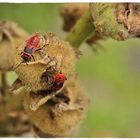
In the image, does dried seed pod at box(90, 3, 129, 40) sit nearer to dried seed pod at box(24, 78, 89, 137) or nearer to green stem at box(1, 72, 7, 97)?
dried seed pod at box(24, 78, 89, 137)

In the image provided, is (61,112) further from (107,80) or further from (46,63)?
(107,80)

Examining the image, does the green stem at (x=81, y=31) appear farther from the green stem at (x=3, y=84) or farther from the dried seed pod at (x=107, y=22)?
the green stem at (x=3, y=84)

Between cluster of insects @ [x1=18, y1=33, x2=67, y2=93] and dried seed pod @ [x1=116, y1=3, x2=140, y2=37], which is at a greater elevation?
dried seed pod @ [x1=116, y1=3, x2=140, y2=37]

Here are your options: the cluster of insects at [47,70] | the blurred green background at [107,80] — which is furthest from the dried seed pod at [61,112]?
the blurred green background at [107,80]

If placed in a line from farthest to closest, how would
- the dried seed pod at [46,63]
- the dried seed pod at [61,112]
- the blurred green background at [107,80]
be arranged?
the blurred green background at [107,80]
the dried seed pod at [61,112]
the dried seed pod at [46,63]

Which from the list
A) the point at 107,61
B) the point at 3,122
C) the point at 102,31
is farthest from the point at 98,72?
the point at 102,31

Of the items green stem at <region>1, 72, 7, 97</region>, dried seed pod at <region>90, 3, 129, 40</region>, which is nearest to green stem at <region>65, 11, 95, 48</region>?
dried seed pod at <region>90, 3, 129, 40</region>

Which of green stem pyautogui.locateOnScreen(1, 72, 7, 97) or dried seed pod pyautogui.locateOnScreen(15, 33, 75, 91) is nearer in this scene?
dried seed pod pyautogui.locateOnScreen(15, 33, 75, 91)
